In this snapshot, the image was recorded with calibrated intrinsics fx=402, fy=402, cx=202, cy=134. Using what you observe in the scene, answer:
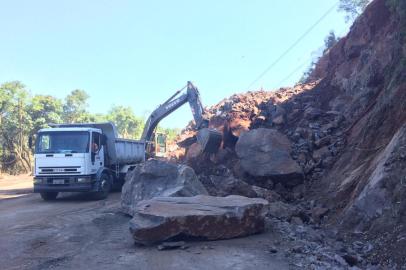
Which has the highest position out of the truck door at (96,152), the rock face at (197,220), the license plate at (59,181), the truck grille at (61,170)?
the truck door at (96,152)

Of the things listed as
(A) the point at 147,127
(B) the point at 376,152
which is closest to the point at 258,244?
(B) the point at 376,152

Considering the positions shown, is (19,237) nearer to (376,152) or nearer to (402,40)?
(376,152)

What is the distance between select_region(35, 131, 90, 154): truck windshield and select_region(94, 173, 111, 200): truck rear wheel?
1.45 m

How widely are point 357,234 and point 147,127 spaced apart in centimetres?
1562

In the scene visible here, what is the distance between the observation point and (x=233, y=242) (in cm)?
771

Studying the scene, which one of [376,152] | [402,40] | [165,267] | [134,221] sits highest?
[402,40]

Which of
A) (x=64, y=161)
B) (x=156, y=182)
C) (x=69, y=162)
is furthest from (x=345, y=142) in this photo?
(x=64, y=161)

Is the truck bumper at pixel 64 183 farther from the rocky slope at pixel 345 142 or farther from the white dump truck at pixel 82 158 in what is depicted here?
the rocky slope at pixel 345 142

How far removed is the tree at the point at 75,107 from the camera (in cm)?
4631

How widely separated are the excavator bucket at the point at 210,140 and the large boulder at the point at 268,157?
275cm

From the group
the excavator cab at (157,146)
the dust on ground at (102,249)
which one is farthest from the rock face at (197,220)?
the excavator cab at (157,146)

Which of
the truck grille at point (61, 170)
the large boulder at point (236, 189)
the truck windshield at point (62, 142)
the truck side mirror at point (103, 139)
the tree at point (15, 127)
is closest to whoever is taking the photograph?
the large boulder at point (236, 189)

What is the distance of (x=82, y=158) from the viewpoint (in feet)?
45.7

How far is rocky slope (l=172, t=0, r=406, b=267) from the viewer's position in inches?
290
